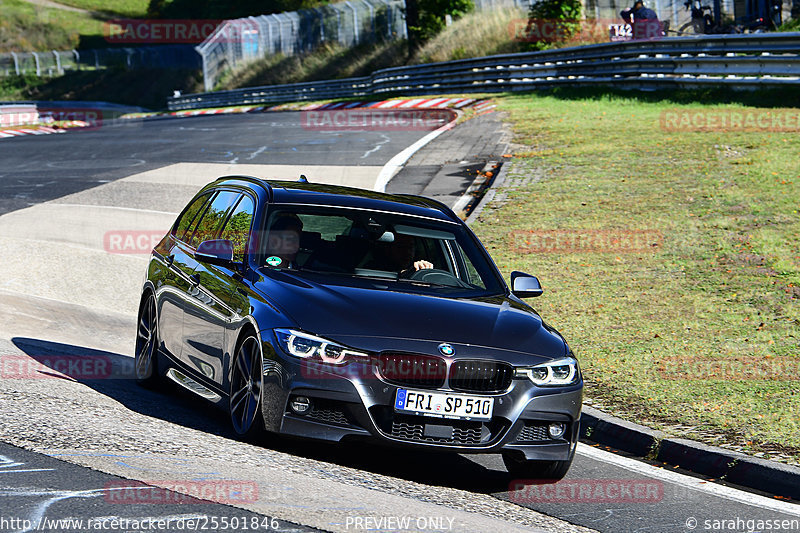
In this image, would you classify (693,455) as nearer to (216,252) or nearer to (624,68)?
(216,252)

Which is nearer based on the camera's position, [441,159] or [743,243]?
[743,243]

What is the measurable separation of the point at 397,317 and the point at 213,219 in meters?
2.51

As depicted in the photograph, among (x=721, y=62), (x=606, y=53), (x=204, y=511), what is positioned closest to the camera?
(x=204, y=511)

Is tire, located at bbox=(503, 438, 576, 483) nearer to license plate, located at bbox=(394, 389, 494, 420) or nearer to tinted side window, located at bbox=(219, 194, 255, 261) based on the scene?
license plate, located at bbox=(394, 389, 494, 420)

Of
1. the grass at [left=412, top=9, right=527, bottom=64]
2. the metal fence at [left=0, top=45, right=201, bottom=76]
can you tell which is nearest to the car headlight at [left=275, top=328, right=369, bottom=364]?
the grass at [left=412, top=9, right=527, bottom=64]

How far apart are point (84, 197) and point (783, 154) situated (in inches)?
465

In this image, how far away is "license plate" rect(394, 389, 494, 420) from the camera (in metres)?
6.11

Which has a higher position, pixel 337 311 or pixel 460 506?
pixel 337 311

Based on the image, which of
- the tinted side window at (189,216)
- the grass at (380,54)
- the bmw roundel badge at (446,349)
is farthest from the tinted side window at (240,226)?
A: the grass at (380,54)

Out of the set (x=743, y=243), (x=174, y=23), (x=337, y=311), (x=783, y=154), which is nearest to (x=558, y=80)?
(x=783, y=154)

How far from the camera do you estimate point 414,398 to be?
6113mm

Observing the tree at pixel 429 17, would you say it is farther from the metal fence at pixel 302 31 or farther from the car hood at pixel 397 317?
the car hood at pixel 397 317

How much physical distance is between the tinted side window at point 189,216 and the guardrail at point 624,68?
17854 mm

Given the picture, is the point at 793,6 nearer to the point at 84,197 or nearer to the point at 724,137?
the point at 724,137
